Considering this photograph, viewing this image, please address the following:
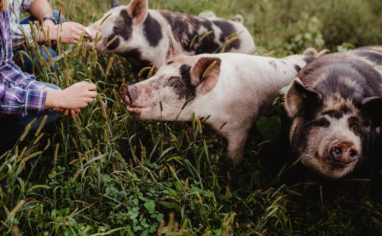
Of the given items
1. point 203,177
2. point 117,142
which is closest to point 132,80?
point 117,142

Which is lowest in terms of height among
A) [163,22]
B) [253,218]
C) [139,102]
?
[253,218]

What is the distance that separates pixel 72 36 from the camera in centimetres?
236

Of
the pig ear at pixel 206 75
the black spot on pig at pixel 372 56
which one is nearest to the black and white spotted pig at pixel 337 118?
the black spot on pig at pixel 372 56

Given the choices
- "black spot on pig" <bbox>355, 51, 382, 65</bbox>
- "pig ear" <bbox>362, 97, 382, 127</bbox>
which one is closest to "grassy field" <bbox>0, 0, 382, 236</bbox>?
"pig ear" <bbox>362, 97, 382, 127</bbox>

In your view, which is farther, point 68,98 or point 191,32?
point 191,32

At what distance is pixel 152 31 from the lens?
325 centimetres

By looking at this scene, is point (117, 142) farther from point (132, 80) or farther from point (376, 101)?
point (376, 101)

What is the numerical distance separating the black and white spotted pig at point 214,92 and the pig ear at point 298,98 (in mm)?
433

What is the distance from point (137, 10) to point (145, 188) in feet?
6.32

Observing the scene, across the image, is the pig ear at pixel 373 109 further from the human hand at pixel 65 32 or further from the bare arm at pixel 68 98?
the human hand at pixel 65 32

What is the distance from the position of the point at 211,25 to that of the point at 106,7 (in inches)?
75.5

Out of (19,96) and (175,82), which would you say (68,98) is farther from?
(175,82)

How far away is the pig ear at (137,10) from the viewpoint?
120 inches

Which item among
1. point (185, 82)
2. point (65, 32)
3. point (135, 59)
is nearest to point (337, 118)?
point (185, 82)
